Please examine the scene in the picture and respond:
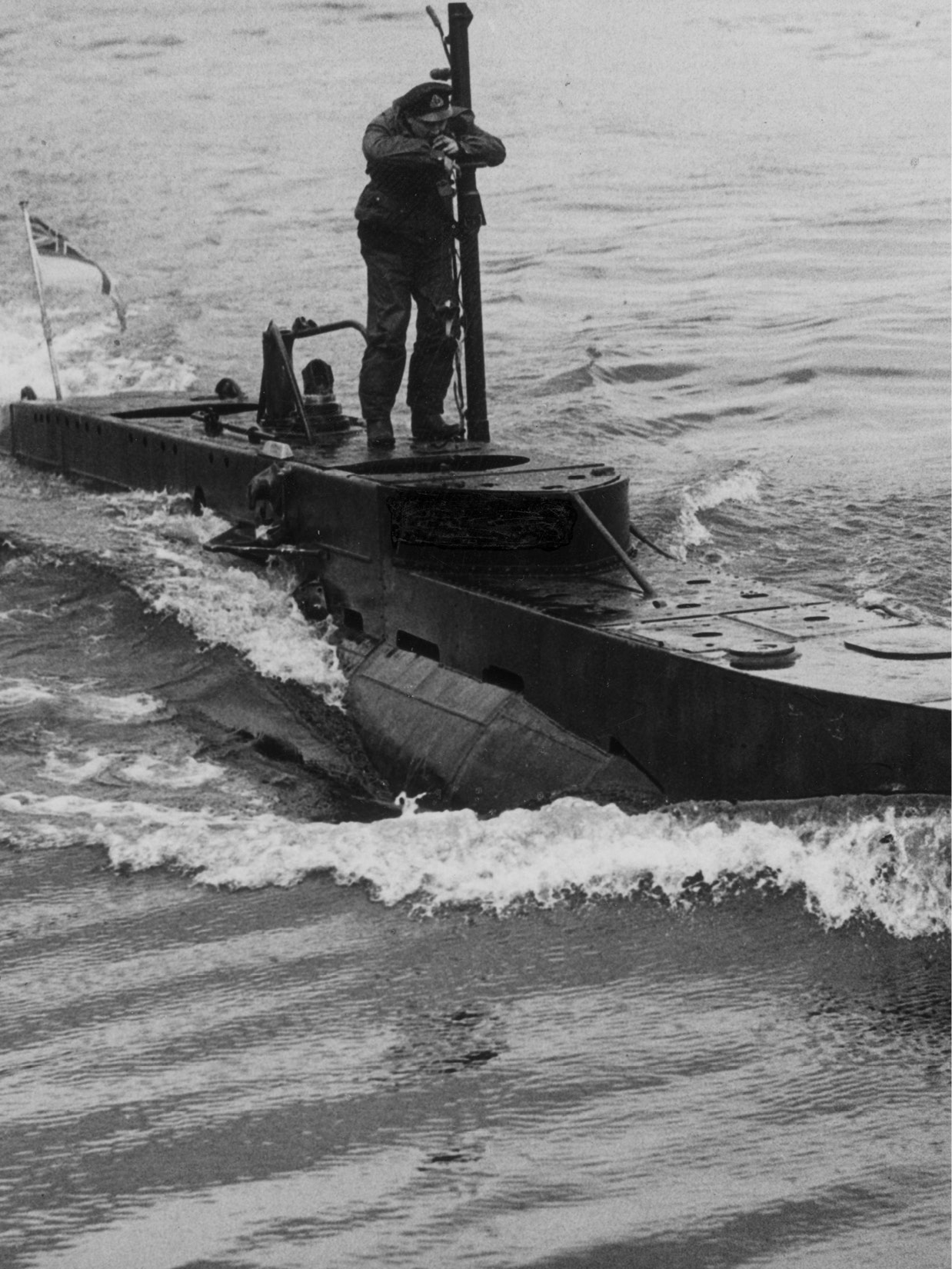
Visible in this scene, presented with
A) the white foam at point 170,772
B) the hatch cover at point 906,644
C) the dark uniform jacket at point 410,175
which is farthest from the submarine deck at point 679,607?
the white foam at point 170,772

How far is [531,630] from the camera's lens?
10547 millimetres

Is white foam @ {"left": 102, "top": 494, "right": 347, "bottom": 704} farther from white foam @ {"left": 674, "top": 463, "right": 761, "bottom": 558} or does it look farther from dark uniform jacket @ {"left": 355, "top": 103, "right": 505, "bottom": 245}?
white foam @ {"left": 674, "top": 463, "right": 761, "bottom": 558}

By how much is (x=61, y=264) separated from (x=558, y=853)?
12.3 meters

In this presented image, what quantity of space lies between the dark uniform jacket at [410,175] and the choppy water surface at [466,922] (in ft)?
8.46

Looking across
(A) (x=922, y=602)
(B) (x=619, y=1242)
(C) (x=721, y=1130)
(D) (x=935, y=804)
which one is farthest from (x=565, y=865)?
(A) (x=922, y=602)

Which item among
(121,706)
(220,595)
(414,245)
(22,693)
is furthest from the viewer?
(220,595)

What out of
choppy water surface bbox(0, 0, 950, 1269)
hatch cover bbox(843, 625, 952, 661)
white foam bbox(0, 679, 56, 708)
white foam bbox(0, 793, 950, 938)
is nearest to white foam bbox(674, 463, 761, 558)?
choppy water surface bbox(0, 0, 950, 1269)

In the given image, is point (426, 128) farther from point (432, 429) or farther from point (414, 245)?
point (432, 429)

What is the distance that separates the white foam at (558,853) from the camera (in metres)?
8.61

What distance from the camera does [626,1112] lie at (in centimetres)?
716

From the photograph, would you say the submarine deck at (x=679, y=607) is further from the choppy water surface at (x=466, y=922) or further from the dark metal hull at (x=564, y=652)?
the choppy water surface at (x=466, y=922)

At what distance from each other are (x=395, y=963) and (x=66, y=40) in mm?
38471

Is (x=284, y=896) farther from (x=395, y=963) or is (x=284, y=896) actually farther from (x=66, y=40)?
(x=66, y=40)

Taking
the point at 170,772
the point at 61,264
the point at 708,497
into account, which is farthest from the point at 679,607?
the point at 61,264
